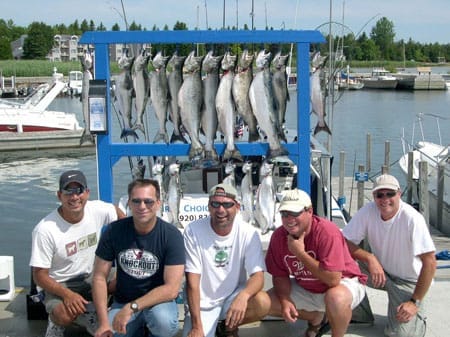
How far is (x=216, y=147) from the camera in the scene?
5.24 metres

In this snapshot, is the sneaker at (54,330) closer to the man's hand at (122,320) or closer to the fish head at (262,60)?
the man's hand at (122,320)

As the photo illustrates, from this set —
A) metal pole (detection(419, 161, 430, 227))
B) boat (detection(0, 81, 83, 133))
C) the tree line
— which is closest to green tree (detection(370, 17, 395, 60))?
the tree line

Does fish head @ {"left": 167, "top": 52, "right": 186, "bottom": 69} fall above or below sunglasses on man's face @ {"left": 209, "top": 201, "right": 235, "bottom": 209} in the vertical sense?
above

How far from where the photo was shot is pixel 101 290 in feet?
12.5

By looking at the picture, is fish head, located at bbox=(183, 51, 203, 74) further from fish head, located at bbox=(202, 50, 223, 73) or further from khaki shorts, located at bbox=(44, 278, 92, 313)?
khaki shorts, located at bbox=(44, 278, 92, 313)

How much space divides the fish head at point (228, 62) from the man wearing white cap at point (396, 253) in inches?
60.2

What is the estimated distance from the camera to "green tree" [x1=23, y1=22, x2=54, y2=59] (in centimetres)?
11256

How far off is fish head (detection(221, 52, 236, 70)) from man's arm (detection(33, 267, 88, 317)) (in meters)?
2.10

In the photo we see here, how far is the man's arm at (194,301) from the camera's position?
377 centimetres

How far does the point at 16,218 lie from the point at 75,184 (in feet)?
39.9

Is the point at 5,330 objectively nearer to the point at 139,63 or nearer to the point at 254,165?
the point at 139,63

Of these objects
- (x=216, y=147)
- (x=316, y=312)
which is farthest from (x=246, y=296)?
(x=216, y=147)

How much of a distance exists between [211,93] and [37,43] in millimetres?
115604

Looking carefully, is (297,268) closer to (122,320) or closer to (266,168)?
(122,320)
